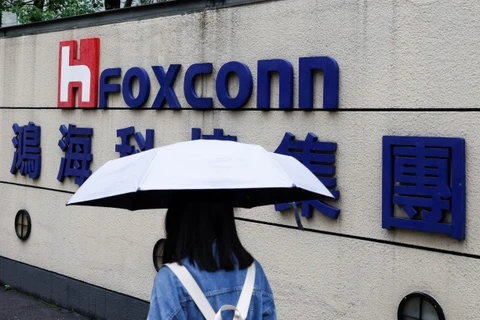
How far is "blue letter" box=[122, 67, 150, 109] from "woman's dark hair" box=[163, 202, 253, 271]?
4.31 meters

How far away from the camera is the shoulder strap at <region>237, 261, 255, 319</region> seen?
2522mm

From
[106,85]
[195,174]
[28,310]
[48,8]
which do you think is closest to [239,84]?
[106,85]

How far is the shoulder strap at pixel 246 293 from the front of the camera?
2.52 meters

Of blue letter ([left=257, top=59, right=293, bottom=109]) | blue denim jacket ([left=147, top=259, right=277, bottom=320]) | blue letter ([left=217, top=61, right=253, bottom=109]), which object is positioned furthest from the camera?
blue letter ([left=217, top=61, right=253, bottom=109])

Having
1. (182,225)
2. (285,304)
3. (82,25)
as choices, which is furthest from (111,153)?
(182,225)

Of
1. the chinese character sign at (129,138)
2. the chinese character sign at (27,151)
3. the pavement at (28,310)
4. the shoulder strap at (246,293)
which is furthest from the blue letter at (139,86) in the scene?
the shoulder strap at (246,293)

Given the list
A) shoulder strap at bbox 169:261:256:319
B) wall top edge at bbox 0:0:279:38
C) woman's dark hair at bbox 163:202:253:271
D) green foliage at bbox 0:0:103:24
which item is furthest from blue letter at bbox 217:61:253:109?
green foliage at bbox 0:0:103:24

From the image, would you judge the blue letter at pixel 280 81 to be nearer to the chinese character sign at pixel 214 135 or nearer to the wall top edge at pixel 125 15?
the chinese character sign at pixel 214 135

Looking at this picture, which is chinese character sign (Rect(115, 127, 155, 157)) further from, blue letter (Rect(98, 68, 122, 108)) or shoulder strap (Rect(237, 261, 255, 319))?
shoulder strap (Rect(237, 261, 255, 319))

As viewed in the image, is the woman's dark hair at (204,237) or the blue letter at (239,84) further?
the blue letter at (239,84)

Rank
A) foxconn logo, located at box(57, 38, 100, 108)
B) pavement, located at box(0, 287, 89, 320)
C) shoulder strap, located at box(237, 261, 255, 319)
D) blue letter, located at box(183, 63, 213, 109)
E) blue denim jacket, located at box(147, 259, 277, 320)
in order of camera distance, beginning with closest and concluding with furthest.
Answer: blue denim jacket, located at box(147, 259, 277, 320), shoulder strap, located at box(237, 261, 255, 319), blue letter, located at box(183, 63, 213, 109), foxconn logo, located at box(57, 38, 100, 108), pavement, located at box(0, 287, 89, 320)

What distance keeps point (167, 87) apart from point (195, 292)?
4323 mm

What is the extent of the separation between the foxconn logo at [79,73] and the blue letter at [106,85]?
0.13 m

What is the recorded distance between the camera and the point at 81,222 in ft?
25.4
